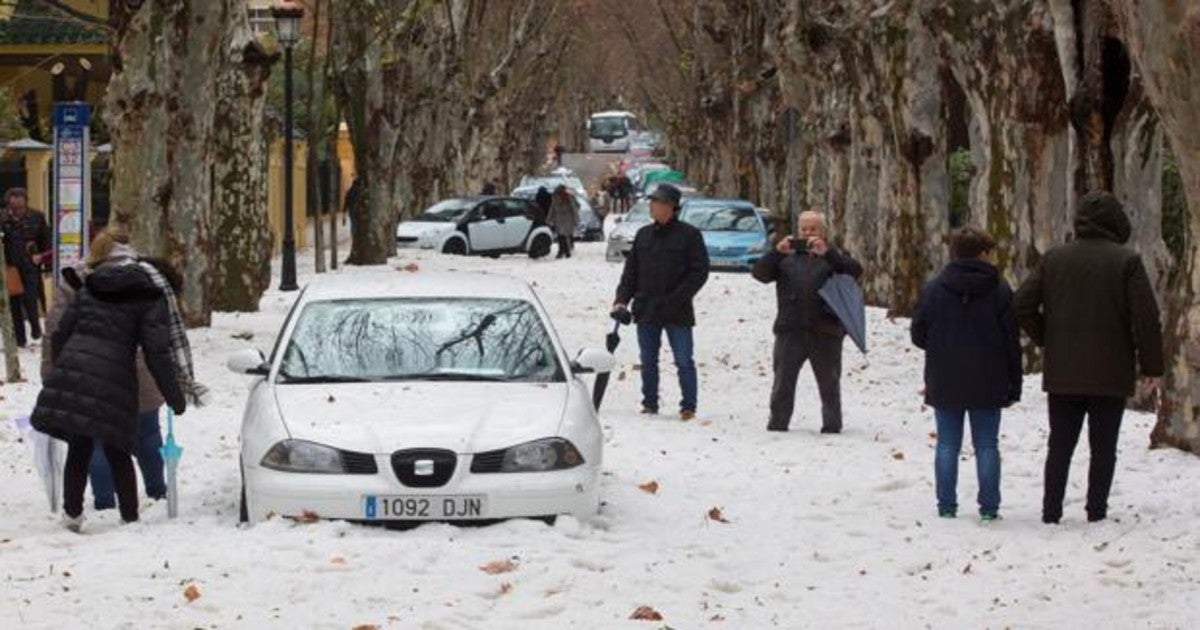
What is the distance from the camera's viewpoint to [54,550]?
10.4 metres

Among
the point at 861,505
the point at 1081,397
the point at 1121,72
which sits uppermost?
the point at 1121,72

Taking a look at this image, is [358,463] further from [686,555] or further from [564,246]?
[564,246]

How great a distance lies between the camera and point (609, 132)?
141750 mm

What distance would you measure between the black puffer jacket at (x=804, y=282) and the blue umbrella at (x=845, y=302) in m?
0.04

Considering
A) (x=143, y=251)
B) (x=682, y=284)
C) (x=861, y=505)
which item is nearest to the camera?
(x=861, y=505)

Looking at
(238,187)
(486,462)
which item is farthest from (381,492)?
(238,187)

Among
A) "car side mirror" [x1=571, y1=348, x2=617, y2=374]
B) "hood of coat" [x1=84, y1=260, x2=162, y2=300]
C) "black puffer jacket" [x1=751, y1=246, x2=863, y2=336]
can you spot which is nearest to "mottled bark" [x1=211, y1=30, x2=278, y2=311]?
"black puffer jacket" [x1=751, y1=246, x2=863, y2=336]

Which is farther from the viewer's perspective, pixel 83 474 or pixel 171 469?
pixel 171 469

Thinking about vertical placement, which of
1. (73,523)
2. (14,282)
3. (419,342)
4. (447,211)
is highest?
(419,342)

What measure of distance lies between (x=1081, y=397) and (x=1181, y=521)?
84 cm

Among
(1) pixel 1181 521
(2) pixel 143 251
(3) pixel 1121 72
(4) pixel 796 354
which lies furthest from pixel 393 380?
(2) pixel 143 251

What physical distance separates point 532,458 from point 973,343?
253cm

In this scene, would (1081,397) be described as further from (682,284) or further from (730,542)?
(682,284)

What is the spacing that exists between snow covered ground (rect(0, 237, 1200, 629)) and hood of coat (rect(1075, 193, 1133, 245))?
143 cm
